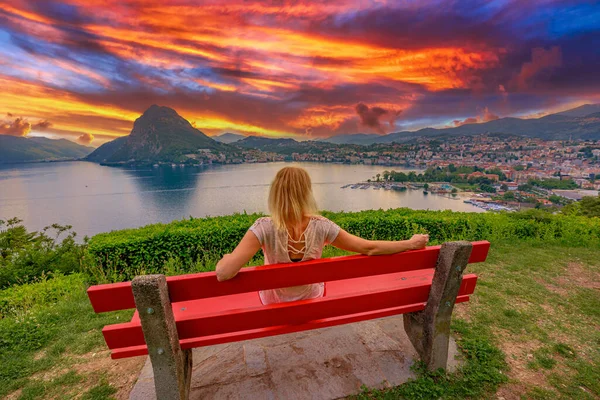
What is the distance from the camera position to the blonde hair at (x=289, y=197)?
189 cm

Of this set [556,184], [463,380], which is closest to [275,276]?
[463,380]

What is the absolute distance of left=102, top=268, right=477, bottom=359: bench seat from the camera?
68.4 inches

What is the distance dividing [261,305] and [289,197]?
801 mm

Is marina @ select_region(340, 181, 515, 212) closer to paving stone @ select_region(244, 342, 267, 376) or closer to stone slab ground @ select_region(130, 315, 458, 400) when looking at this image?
stone slab ground @ select_region(130, 315, 458, 400)

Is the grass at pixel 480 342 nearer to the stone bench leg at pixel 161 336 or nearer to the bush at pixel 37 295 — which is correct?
the bush at pixel 37 295

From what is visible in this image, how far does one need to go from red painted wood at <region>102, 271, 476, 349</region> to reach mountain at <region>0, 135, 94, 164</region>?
184 m

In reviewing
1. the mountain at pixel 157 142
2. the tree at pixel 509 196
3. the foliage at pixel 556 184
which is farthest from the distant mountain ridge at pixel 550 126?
the mountain at pixel 157 142

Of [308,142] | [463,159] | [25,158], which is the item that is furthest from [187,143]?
[463,159]

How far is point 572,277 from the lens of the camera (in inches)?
183

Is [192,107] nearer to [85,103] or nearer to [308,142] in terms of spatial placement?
[85,103]

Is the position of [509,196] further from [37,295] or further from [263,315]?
[37,295]

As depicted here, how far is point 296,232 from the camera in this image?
1.96 m

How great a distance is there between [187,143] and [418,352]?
A: 14056cm

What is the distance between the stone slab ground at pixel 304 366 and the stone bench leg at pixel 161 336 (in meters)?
0.50
